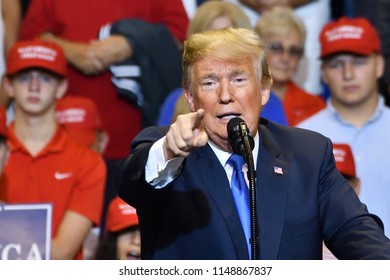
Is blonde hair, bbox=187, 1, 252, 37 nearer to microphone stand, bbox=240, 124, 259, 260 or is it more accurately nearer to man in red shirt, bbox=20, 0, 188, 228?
man in red shirt, bbox=20, 0, 188, 228

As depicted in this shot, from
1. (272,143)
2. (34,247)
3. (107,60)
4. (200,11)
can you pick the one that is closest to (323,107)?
(200,11)

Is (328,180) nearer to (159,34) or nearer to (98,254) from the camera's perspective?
(98,254)

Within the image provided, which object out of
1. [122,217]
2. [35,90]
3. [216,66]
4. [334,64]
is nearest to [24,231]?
[122,217]

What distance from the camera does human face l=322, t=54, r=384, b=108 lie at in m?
5.31

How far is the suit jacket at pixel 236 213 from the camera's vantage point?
2.74m

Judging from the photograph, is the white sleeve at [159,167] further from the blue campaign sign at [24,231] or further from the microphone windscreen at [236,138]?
the blue campaign sign at [24,231]

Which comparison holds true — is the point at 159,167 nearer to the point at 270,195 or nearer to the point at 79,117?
the point at 270,195

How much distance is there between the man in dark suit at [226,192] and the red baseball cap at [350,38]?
8.45 feet

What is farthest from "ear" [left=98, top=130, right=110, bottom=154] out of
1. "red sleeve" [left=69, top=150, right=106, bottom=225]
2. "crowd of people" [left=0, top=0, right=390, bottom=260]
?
"red sleeve" [left=69, top=150, right=106, bottom=225]

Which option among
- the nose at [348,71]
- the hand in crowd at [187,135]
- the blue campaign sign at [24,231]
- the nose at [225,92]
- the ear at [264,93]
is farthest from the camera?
the nose at [348,71]

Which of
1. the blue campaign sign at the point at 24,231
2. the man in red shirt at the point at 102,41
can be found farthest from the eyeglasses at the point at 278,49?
the blue campaign sign at the point at 24,231

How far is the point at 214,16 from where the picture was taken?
539cm

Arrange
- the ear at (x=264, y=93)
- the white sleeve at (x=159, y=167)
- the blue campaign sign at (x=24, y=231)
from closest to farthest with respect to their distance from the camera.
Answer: the white sleeve at (x=159, y=167) < the ear at (x=264, y=93) < the blue campaign sign at (x=24, y=231)

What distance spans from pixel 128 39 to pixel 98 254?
1.30m
